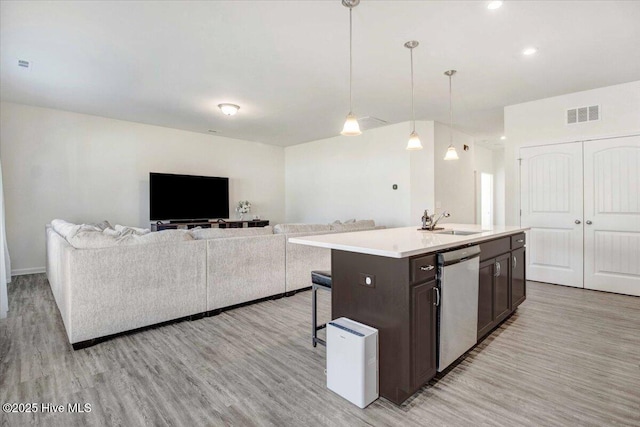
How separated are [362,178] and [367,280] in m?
4.94

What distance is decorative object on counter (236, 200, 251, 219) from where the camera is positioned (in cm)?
746

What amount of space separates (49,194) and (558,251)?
7951 mm

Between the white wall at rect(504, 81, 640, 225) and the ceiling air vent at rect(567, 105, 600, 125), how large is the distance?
0.05 meters

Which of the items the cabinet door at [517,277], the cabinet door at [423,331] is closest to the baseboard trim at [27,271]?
the cabinet door at [423,331]

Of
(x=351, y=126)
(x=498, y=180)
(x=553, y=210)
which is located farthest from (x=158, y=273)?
(x=498, y=180)

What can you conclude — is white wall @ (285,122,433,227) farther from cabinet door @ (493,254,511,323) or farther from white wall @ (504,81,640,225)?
cabinet door @ (493,254,511,323)

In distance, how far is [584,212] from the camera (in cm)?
438

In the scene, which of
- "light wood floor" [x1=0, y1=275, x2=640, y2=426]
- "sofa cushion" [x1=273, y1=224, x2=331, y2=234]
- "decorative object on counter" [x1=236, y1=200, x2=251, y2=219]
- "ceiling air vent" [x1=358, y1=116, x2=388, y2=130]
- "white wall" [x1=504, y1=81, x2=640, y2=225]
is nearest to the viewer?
"light wood floor" [x1=0, y1=275, x2=640, y2=426]

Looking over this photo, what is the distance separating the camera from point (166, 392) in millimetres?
2006

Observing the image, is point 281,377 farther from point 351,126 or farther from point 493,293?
point 351,126

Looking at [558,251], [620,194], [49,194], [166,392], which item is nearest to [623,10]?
[620,194]

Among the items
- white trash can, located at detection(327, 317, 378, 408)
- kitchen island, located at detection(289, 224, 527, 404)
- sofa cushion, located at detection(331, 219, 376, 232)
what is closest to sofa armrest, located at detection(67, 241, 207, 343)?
kitchen island, located at detection(289, 224, 527, 404)

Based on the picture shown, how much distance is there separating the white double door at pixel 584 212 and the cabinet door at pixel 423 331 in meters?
3.74

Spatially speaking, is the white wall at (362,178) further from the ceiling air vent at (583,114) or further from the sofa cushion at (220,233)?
the sofa cushion at (220,233)
